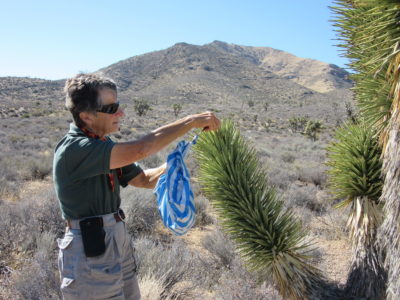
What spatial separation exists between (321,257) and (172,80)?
84.8 m

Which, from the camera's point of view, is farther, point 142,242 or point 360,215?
point 142,242

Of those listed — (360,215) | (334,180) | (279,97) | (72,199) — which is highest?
(72,199)

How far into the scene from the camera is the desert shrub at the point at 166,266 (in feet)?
12.7

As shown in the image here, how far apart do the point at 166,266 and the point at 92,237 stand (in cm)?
239

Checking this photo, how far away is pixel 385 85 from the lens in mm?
2609

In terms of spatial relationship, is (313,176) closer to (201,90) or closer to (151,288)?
(151,288)

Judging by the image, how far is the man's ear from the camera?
204cm

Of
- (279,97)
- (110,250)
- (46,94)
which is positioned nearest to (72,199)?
(110,250)

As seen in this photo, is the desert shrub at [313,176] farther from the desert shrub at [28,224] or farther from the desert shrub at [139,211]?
the desert shrub at [28,224]

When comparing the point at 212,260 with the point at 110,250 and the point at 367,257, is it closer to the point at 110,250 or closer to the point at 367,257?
the point at 367,257

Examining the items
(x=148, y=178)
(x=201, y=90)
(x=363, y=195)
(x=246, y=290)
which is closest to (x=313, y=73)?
(x=201, y=90)

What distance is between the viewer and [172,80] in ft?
285

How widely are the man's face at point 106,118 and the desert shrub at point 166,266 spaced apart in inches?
84.6

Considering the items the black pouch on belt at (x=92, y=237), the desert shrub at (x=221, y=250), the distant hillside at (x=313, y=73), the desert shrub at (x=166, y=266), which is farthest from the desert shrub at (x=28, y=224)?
the distant hillside at (x=313, y=73)
